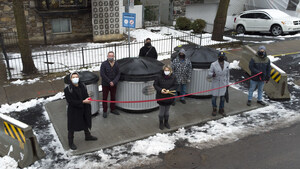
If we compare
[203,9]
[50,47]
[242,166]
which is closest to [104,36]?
[50,47]

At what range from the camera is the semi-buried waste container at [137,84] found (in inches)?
313

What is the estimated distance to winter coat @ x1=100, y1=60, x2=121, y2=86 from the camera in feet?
25.5

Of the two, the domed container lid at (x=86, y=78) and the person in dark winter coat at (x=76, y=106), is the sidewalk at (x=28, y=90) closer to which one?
the domed container lid at (x=86, y=78)

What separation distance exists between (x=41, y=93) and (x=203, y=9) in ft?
54.0

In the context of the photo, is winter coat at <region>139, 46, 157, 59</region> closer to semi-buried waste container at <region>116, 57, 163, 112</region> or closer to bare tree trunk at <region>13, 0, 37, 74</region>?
semi-buried waste container at <region>116, 57, 163, 112</region>

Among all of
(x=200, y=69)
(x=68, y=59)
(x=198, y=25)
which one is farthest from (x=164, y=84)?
(x=198, y=25)

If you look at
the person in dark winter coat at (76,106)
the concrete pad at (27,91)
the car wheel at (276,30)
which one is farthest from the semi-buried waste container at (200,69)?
the car wheel at (276,30)

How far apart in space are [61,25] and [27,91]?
8.17m

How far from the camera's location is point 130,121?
26.0 ft

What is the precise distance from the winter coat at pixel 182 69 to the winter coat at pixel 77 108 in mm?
3182

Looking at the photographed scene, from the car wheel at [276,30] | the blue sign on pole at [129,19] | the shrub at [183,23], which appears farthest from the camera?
the shrub at [183,23]

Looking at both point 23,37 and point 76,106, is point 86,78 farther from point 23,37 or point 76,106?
point 23,37

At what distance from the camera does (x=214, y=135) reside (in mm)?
7355

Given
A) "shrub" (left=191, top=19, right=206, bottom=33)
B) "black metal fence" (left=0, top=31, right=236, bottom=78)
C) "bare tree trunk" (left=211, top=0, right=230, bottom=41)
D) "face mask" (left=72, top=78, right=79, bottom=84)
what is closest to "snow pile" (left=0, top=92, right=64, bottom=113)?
"black metal fence" (left=0, top=31, right=236, bottom=78)
